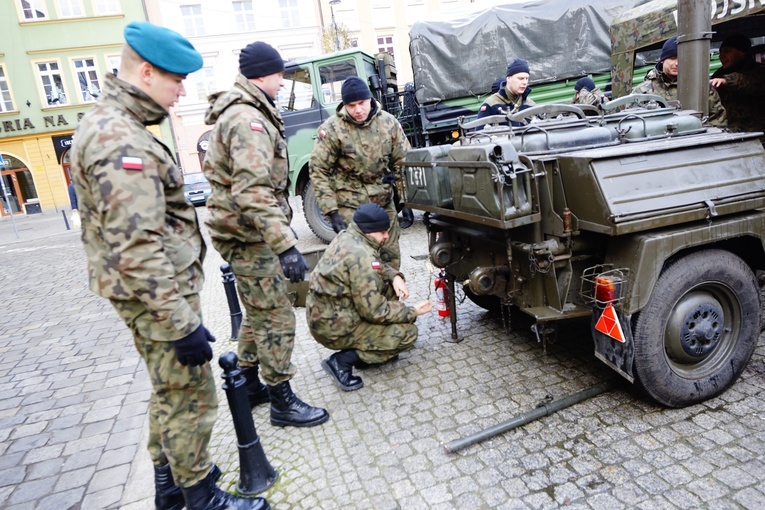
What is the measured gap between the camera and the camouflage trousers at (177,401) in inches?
82.7

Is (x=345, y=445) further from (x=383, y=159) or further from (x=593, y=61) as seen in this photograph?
(x=593, y=61)

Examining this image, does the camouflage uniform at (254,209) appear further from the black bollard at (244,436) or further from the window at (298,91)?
the window at (298,91)

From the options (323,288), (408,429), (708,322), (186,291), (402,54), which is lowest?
(408,429)

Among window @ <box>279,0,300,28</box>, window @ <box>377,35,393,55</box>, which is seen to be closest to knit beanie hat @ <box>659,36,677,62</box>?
window @ <box>377,35,393,55</box>

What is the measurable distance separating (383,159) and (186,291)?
2.69m

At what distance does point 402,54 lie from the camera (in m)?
29.6

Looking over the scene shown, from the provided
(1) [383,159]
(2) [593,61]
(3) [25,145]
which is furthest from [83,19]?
(1) [383,159]

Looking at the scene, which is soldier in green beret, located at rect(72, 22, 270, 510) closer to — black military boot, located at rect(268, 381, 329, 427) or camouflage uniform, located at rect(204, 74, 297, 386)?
camouflage uniform, located at rect(204, 74, 297, 386)

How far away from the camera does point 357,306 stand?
343cm

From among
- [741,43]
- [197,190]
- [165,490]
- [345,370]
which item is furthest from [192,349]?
[197,190]

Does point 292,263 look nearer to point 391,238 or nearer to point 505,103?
point 391,238

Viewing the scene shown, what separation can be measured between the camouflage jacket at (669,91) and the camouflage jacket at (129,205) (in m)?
4.83

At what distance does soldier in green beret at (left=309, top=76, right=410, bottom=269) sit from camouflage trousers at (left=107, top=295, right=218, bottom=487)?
2.28m

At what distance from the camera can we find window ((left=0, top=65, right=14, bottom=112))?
23469 millimetres
